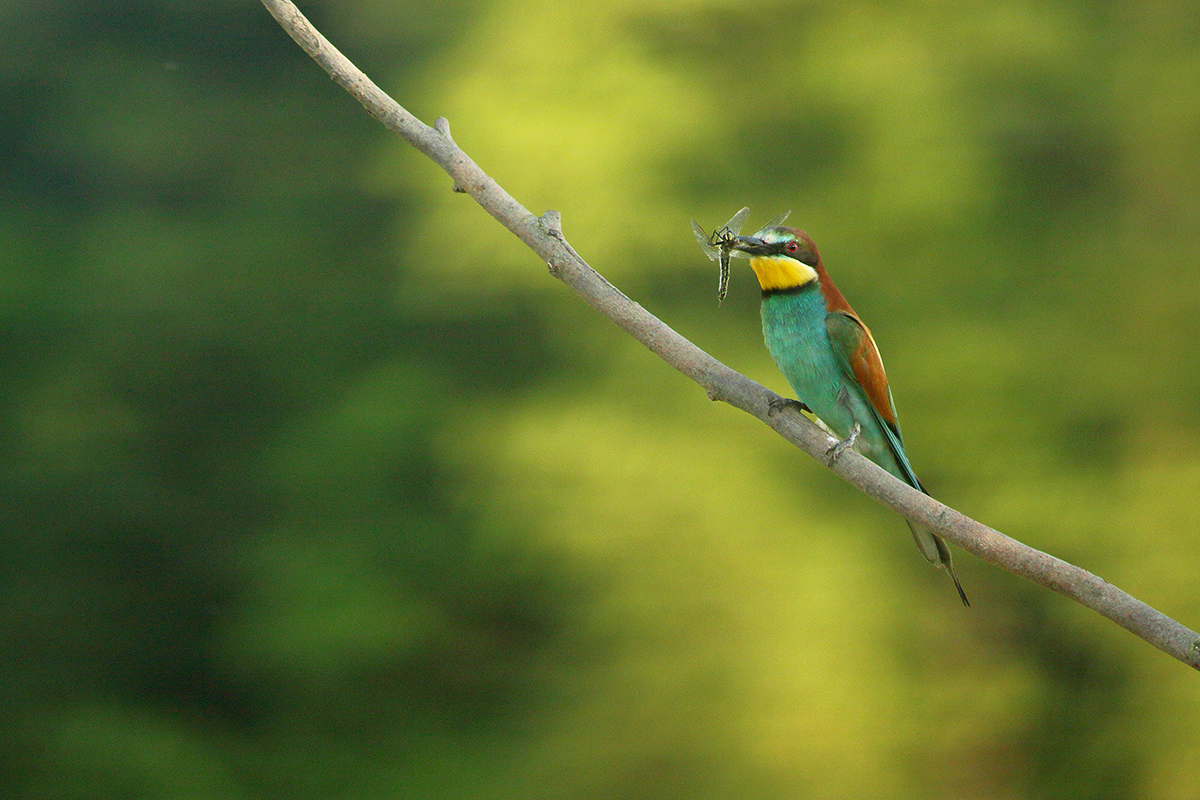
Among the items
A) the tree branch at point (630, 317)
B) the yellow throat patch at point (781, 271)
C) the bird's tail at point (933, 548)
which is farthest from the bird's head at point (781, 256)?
the bird's tail at point (933, 548)

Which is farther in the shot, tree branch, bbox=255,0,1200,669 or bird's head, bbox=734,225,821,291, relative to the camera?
bird's head, bbox=734,225,821,291

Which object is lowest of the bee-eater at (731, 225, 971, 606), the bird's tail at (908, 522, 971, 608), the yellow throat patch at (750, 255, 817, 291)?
the bird's tail at (908, 522, 971, 608)

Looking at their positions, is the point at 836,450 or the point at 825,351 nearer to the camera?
the point at 836,450

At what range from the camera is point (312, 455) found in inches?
89.0

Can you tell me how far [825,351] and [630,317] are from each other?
33 centimetres

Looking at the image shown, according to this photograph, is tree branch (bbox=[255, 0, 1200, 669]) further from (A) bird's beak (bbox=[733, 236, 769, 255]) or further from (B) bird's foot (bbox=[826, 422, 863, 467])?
(A) bird's beak (bbox=[733, 236, 769, 255])

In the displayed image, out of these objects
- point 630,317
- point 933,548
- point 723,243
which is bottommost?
point 933,548

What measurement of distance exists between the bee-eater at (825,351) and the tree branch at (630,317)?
0.48 feet

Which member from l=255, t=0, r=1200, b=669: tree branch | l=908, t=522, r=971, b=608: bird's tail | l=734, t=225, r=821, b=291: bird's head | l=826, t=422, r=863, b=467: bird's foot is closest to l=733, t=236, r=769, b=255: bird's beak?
l=734, t=225, r=821, b=291: bird's head

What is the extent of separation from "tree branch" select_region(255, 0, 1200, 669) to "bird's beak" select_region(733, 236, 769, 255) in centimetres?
15

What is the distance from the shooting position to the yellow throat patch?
1.36 metres

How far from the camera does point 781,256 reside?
135 centimetres

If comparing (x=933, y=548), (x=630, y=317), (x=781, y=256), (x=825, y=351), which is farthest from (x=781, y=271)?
(x=933, y=548)

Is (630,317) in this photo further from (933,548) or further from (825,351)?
(933,548)
